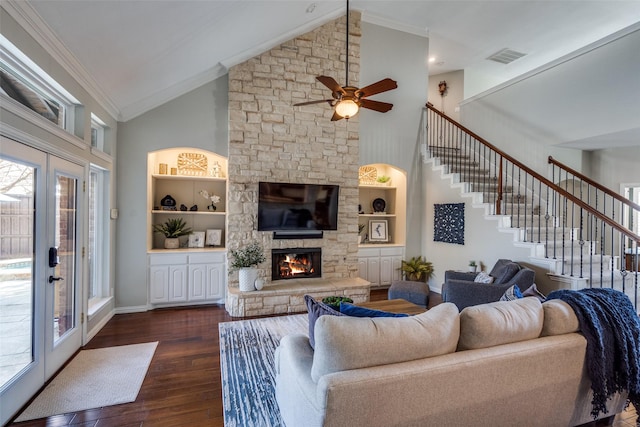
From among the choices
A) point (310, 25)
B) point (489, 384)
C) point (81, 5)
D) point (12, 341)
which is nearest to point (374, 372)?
point (489, 384)

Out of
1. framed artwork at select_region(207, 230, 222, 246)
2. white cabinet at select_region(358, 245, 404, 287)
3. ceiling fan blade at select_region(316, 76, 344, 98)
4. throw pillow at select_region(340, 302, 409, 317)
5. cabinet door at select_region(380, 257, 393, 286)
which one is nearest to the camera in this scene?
throw pillow at select_region(340, 302, 409, 317)

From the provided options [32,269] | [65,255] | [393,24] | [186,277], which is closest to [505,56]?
[393,24]

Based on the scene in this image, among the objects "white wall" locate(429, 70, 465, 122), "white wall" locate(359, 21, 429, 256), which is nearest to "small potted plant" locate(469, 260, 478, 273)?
"white wall" locate(359, 21, 429, 256)

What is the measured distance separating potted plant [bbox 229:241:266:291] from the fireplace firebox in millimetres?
390

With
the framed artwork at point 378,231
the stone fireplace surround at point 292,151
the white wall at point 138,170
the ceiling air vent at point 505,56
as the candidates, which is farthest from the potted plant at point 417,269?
the ceiling air vent at point 505,56

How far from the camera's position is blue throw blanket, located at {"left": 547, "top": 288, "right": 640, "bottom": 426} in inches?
78.3

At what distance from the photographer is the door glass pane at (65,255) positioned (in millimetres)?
2994

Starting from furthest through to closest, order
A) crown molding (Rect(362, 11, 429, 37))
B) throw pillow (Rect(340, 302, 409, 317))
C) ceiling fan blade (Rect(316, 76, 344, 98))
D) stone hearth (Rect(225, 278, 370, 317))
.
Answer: crown molding (Rect(362, 11, 429, 37))
stone hearth (Rect(225, 278, 370, 317))
ceiling fan blade (Rect(316, 76, 344, 98))
throw pillow (Rect(340, 302, 409, 317))

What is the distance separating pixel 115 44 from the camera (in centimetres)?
302

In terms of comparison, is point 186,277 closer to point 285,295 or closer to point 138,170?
point 285,295

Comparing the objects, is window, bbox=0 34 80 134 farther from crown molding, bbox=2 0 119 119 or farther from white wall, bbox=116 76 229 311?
white wall, bbox=116 76 229 311

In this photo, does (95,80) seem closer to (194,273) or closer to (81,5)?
(81,5)

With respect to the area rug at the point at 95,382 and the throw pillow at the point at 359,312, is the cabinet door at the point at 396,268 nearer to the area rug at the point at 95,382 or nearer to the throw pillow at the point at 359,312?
the area rug at the point at 95,382

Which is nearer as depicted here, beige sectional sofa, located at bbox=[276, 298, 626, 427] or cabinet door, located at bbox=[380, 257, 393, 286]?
beige sectional sofa, located at bbox=[276, 298, 626, 427]
